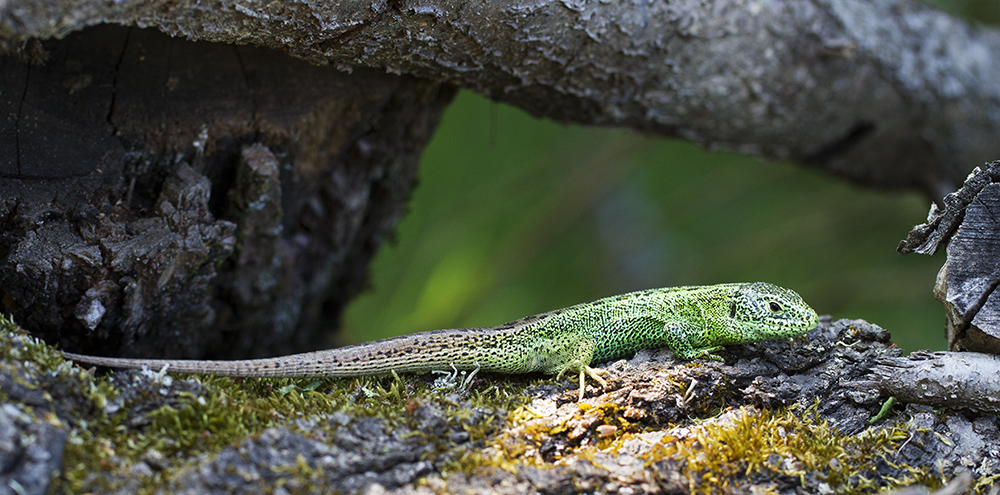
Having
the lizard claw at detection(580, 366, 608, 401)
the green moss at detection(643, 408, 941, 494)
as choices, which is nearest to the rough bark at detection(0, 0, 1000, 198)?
the lizard claw at detection(580, 366, 608, 401)

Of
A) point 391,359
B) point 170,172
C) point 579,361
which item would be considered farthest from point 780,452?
point 170,172

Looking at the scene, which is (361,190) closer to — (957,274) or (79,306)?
(79,306)

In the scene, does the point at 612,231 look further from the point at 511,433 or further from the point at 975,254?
the point at 511,433

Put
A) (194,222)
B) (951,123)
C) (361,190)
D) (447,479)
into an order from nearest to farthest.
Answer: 1. (447,479)
2. (194,222)
3. (361,190)
4. (951,123)

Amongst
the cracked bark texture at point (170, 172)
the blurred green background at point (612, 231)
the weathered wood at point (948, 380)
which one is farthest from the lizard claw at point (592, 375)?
the blurred green background at point (612, 231)

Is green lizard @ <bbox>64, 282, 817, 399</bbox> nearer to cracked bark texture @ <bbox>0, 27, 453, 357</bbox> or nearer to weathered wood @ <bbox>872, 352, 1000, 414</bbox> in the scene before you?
weathered wood @ <bbox>872, 352, 1000, 414</bbox>

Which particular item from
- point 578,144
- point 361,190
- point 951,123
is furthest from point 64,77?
point 951,123
